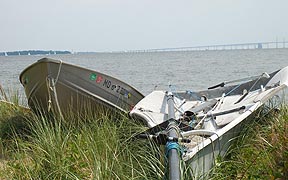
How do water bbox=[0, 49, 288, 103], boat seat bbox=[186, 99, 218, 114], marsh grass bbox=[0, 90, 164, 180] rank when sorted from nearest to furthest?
1. marsh grass bbox=[0, 90, 164, 180]
2. boat seat bbox=[186, 99, 218, 114]
3. water bbox=[0, 49, 288, 103]

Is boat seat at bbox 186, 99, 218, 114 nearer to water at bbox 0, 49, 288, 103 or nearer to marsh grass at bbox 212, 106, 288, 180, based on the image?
marsh grass at bbox 212, 106, 288, 180

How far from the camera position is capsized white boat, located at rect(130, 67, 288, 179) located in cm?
314

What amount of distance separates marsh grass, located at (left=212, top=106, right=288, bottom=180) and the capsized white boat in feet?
0.41

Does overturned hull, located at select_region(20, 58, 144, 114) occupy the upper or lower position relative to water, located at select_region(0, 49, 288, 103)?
upper

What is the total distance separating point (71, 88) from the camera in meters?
5.92

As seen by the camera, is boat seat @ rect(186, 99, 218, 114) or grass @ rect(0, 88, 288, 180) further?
boat seat @ rect(186, 99, 218, 114)

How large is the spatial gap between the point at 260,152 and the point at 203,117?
59.5 inches

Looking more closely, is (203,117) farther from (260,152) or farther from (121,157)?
(121,157)

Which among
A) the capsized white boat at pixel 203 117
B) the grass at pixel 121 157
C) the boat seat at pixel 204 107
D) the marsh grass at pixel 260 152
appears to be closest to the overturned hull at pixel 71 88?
the capsized white boat at pixel 203 117

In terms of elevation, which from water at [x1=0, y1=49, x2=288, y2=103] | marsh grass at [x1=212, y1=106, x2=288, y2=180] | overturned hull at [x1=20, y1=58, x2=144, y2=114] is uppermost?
overturned hull at [x1=20, y1=58, x2=144, y2=114]

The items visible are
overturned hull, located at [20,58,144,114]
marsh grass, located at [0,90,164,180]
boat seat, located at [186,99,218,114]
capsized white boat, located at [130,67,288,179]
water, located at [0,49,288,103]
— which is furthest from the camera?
water, located at [0,49,288,103]

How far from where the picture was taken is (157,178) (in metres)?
2.88

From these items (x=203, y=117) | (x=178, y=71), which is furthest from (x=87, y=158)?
(x=178, y=71)

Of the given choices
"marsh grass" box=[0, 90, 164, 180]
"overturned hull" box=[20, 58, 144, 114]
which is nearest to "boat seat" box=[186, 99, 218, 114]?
"overturned hull" box=[20, 58, 144, 114]
